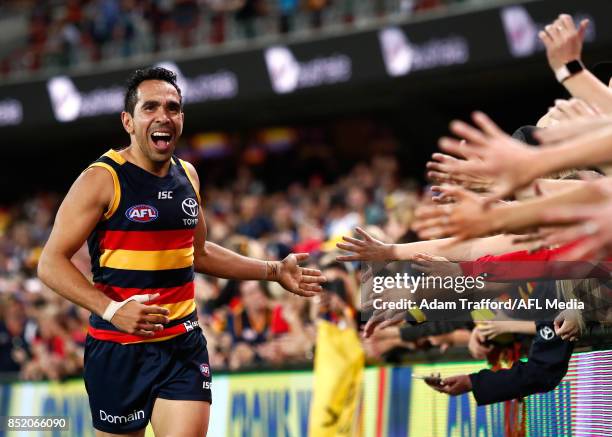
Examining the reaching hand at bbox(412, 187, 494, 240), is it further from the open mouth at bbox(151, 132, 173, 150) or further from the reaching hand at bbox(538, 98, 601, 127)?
the open mouth at bbox(151, 132, 173, 150)

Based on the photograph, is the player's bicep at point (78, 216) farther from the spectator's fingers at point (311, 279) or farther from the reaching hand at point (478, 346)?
the reaching hand at point (478, 346)

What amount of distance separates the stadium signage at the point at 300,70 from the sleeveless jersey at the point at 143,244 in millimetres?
12561

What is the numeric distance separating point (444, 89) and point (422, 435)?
1242cm

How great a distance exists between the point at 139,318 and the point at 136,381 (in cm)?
52

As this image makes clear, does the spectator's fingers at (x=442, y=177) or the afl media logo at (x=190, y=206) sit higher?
the afl media logo at (x=190, y=206)

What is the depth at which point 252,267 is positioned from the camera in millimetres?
5902

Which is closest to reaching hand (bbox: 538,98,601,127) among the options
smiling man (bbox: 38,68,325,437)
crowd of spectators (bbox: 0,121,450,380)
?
smiling man (bbox: 38,68,325,437)

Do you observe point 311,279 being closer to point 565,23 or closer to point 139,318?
point 139,318

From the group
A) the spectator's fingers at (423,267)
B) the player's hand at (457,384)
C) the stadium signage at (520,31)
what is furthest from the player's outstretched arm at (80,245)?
the stadium signage at (520,31)

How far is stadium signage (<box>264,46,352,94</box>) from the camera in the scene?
1797cm

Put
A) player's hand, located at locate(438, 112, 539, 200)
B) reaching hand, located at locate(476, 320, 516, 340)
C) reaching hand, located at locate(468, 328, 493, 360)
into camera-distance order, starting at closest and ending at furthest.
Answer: player's hand, located at locate(438, 112, 539, 200)
reaching hand, located at locate(476, 320, 516, 340)
reaching hand, located at locate(468, 328, 493, 360)

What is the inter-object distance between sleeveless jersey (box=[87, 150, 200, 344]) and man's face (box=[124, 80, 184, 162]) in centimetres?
13

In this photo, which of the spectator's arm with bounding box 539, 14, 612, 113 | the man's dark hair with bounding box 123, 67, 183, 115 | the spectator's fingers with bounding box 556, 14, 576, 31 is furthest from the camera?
the man's dark hair with bounding box 123, 67, 183, 115

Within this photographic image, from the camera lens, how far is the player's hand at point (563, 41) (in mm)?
4707
